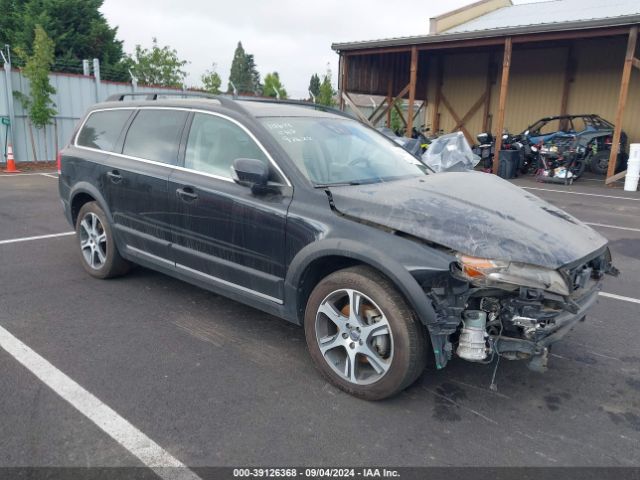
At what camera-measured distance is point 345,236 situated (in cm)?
308

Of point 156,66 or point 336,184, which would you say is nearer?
point 336,184

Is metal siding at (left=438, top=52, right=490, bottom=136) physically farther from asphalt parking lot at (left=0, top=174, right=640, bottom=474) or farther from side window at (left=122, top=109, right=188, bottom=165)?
side window at (left=122, top=109, right=188, bottom=165)

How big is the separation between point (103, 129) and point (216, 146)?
1.76 metres

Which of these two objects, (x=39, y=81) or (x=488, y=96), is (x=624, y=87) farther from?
(x=39, y=81)

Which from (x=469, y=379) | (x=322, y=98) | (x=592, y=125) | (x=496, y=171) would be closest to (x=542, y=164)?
(x=496, y=171)

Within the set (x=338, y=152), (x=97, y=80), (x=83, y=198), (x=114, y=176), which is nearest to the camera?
(x=338, y=152)

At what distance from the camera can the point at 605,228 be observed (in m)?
8.32

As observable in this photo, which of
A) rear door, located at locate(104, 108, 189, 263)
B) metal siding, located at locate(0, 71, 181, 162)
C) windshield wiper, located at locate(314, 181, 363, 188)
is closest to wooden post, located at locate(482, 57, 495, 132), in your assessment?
metal siding, located at locate(0, 71, 181, 162)

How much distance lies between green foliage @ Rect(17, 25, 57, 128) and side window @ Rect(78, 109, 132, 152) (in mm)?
11242

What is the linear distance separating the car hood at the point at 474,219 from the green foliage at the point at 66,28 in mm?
26411

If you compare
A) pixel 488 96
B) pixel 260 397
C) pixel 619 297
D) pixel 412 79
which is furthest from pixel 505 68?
pixel 260 397

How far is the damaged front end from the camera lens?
2.74 m

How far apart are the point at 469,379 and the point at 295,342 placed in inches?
49.3

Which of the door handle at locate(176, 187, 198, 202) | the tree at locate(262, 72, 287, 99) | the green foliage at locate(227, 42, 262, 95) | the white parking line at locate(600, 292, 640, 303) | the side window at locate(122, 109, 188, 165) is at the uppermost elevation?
the green foliage at locate(227, 42, 262, 95)
